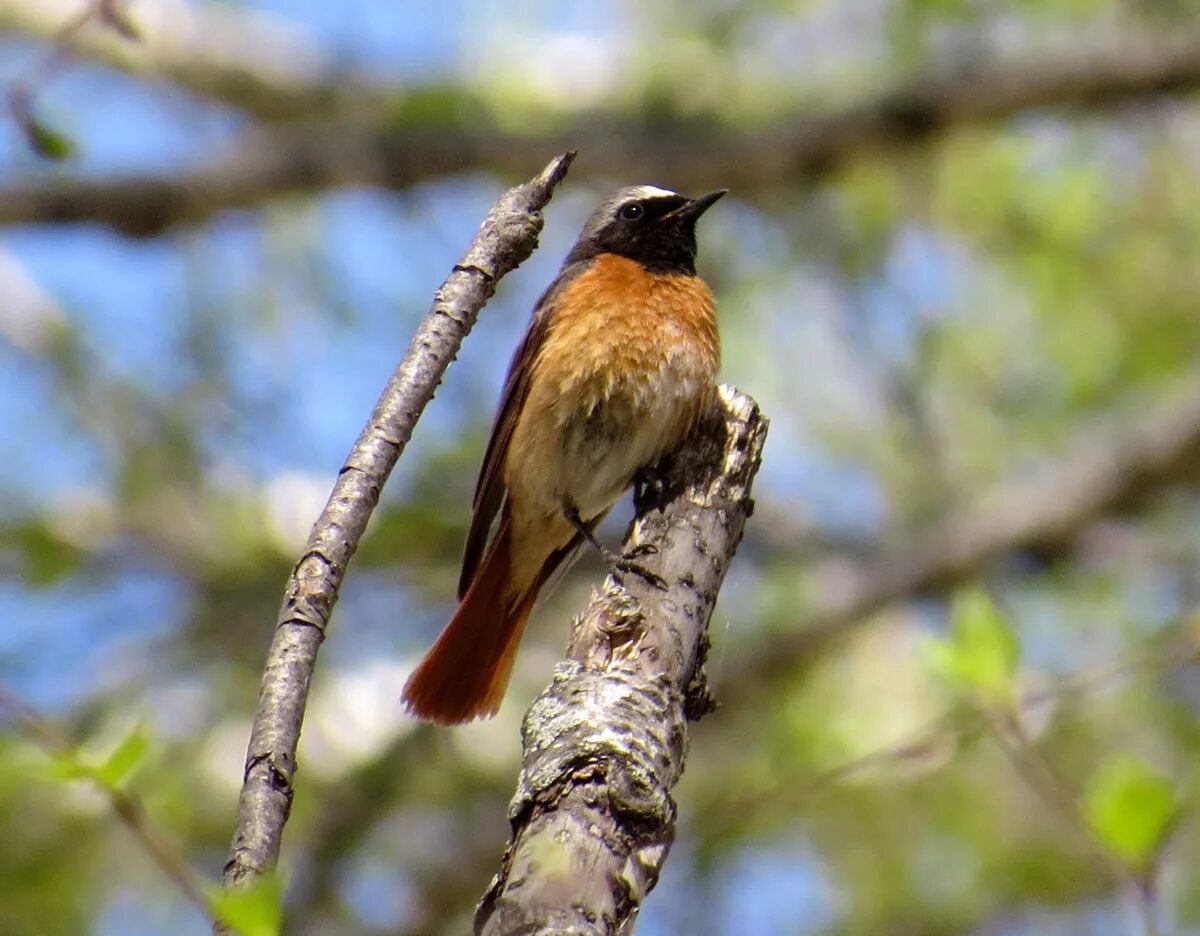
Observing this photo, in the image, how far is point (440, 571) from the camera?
8.83 meters

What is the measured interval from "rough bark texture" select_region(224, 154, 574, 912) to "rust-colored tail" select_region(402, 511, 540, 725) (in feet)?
7.70

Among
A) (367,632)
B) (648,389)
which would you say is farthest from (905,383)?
(648,389)

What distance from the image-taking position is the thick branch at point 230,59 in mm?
10422

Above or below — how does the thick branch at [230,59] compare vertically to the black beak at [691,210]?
above

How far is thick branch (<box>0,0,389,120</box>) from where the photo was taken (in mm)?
10422

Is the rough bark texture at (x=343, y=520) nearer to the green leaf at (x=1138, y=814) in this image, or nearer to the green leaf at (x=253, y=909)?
the green leaf at (x=253, y=909)

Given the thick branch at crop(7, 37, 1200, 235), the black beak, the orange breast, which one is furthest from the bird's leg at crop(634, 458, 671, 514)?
the thick branch at crop(7, 37, 1200, 235)

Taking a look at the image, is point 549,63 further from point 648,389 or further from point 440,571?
point 648,389

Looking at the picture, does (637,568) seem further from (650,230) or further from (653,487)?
(650,230)

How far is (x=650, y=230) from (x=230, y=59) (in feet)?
19.3

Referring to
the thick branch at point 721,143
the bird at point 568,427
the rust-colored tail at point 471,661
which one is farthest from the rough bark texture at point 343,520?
the thick branch at point 721,143

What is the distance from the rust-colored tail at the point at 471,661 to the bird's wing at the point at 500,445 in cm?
10

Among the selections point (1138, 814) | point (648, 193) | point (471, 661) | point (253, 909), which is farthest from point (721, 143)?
point (253, 909)

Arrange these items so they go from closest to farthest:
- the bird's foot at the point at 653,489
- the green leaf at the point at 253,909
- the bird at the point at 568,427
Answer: the green leaf at the point at 253,909 < the bird's foot at the point at 653,489 < the bird at the point at 568,427
